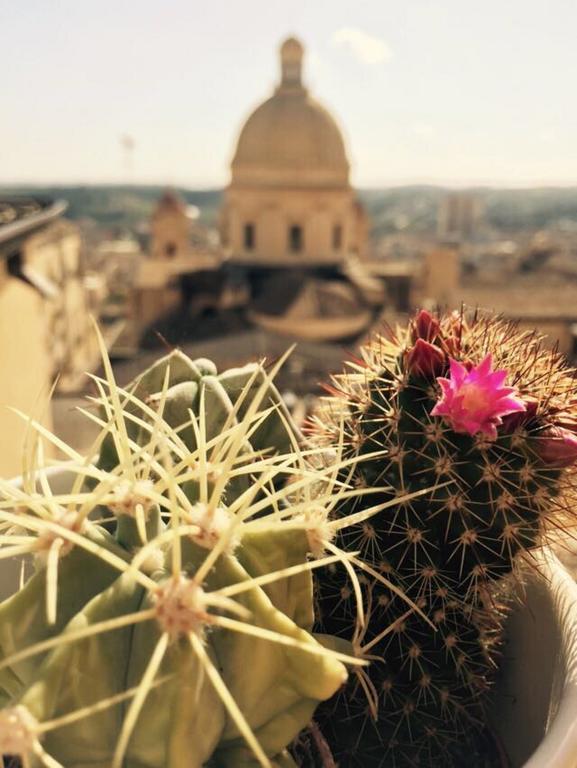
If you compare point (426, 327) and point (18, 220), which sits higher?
point (426, 327)

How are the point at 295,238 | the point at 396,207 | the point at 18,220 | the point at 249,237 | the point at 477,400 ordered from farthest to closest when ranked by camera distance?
1. the point at 396,207
2. the point at 249,237
3. the point at 295,238
4. the point at 18,220
5. the point at 477,400

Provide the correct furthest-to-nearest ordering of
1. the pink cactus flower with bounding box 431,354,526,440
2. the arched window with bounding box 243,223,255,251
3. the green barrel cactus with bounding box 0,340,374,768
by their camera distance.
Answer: the arched window with bounding box 243,223,255,251
the pink cactus flower with bounding box 431,354,526,440
the green barrel cactus with bounding box 0,340,374,768

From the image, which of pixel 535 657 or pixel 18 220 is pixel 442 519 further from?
pixel 18 220

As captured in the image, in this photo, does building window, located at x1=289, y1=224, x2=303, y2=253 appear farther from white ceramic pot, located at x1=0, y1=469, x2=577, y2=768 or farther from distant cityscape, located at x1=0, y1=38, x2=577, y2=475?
white ceramic pot, located at x1=0, y1=469, x2=577, y2=768

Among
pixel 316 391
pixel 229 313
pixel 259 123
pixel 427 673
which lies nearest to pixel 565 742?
pixel 427 673

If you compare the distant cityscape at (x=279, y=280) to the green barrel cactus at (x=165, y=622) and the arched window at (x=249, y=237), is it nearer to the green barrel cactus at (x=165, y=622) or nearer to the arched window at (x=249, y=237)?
the arched window at (x=249, y=237)

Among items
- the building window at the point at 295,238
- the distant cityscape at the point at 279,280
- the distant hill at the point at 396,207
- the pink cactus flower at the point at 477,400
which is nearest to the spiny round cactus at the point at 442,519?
the pink cactus flower at the point at 477,400

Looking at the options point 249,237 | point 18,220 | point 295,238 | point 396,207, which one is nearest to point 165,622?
point 18,220

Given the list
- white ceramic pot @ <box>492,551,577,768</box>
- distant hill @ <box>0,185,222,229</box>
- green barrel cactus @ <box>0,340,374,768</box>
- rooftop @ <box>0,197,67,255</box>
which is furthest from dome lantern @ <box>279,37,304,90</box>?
distant hill @ <box>0,185,222,229</box>
